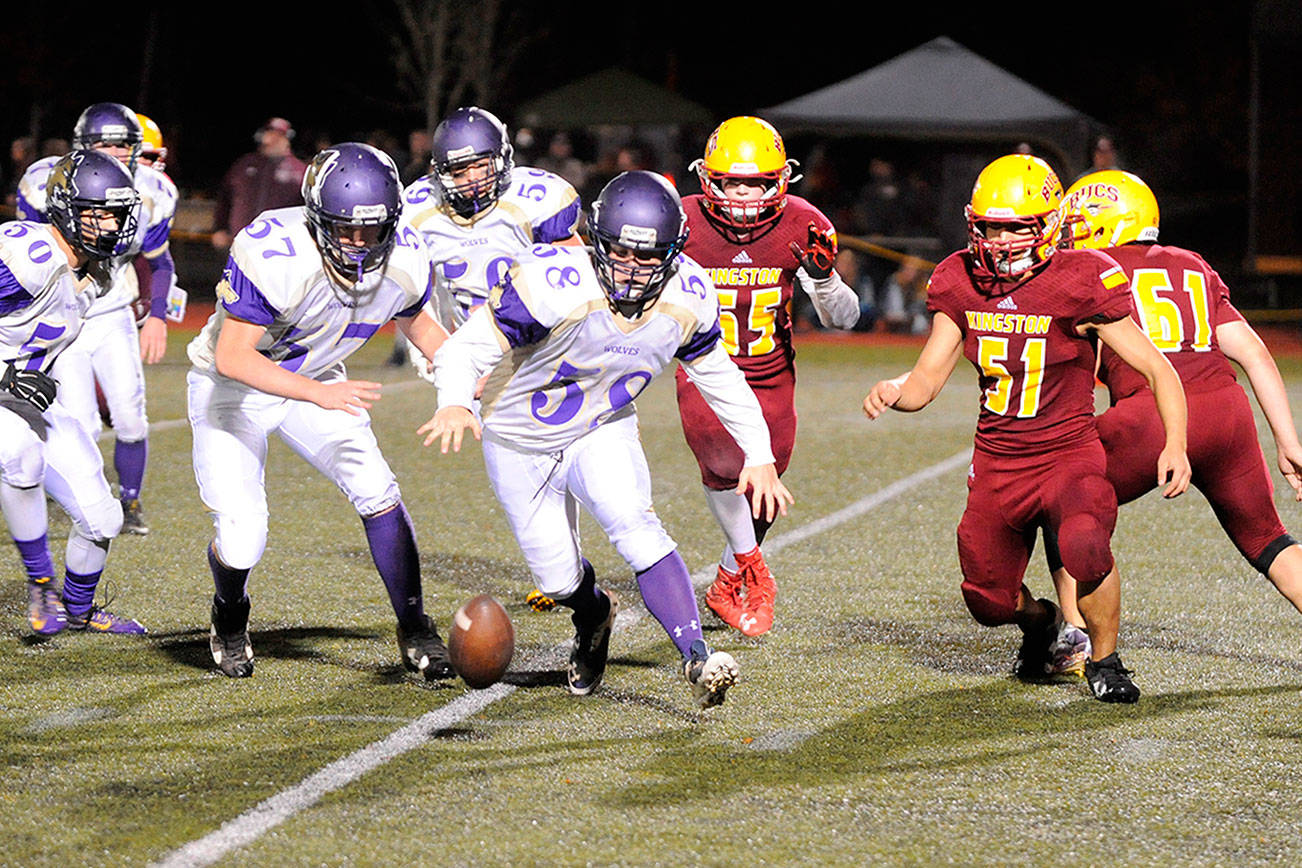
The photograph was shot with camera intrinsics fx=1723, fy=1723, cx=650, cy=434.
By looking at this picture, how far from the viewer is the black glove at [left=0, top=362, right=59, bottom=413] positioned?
5254 millimetres

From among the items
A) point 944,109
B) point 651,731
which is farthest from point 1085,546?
point 944,109

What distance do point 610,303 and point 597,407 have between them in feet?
1.03

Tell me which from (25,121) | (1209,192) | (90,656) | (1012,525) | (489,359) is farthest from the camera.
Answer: (1209,192)

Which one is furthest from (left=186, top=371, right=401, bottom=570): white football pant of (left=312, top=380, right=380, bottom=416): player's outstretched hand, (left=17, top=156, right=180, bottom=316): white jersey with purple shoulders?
(left=17, top=156, right=180, bottom=316): white jersey with purple shoulders

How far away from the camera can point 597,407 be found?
4594mm

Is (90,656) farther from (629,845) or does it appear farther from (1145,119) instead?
(1145,119)

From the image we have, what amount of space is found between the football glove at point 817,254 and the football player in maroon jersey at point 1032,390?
899 mm

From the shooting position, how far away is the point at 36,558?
5480 millimetres

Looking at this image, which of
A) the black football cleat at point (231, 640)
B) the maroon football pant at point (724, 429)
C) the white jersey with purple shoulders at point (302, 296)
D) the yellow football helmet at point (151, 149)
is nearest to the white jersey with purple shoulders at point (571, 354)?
the white jersey with purple shoulders at point (302, 296)

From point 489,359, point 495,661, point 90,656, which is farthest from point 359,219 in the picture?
point 90,656

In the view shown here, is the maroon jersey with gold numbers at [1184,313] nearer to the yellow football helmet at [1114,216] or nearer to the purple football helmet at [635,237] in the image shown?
the yellow football helmet at [1114,216]

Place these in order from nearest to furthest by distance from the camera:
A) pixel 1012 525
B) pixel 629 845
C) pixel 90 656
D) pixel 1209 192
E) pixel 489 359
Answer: pixel 629 845 → pixel 489 359 → pixel 1012 525 → pixel 90 656 → pixel 1209 192

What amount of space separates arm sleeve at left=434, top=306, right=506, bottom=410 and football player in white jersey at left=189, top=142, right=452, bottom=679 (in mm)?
227

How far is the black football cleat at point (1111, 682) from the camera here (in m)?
4.73
